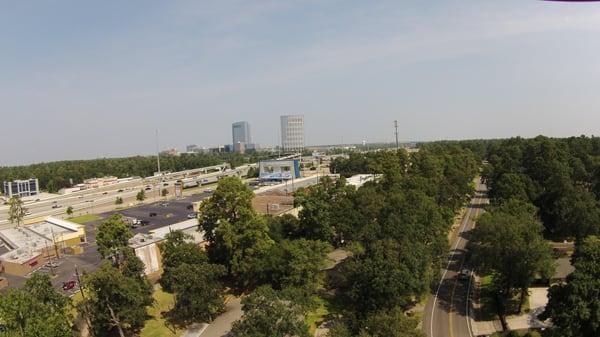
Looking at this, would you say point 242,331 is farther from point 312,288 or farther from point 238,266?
point 238,266

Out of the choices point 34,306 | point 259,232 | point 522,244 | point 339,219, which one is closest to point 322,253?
point 259,232

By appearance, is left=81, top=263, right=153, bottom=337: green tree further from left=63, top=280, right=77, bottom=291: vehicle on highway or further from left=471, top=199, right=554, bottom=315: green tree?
left=471, top=199, right=554, bottom=315: green tree

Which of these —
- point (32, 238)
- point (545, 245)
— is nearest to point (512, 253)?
point (545, 245)

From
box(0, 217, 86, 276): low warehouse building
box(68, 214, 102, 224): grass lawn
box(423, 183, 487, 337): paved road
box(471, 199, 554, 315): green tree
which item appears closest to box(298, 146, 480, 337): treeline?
box(423, 183, 487, 337): paved road

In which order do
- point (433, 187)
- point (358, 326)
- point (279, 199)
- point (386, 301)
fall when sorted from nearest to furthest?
point (358, 326)
point (386, 301)
point (433, 187)
point (279, 199)

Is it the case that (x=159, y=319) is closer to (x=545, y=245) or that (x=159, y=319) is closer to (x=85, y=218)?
(x=545, y=245)

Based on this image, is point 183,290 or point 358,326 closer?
point 358,326

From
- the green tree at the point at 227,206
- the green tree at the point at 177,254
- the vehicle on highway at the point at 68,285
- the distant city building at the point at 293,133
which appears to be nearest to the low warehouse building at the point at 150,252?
the green tree at the point at 177,254
